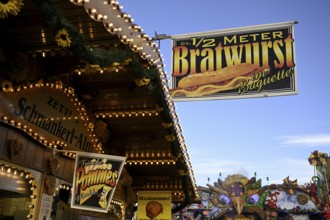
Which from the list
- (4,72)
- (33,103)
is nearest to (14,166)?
(33,103)

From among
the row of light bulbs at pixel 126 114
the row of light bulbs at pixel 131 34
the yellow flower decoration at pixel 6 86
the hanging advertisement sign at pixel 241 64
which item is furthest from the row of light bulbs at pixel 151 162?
the yellow flower decoration at pixel 6 86

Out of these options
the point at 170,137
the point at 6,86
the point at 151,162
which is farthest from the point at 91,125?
the point at 6,86

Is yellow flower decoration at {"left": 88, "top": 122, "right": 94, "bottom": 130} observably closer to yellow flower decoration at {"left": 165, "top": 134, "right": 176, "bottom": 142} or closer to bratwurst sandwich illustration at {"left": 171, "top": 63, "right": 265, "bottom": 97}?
yellow flower decoration at {"left": 165, "top": 134, "right": 176, "bottom": 142}

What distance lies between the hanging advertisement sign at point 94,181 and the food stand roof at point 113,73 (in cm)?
147

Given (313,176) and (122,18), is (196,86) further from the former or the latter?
(313,176)

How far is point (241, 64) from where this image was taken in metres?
6.60

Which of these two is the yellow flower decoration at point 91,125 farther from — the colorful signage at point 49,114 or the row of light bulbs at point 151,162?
the row of light bulbs at point 151,162

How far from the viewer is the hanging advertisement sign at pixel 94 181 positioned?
625cm

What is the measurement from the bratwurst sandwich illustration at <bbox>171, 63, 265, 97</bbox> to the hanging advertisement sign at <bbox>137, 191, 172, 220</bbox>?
4.66 metres

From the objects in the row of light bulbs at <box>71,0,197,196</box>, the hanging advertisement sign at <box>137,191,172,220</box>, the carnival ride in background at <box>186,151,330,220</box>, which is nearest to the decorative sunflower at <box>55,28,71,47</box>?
the row of light bulbs at <box>71,0,197,196</box>

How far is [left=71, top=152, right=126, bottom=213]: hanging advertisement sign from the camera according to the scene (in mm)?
6254

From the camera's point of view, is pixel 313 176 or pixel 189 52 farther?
pixel 313 176

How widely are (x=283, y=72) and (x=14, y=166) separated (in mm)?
4754

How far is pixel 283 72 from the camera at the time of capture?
6.38 meters
